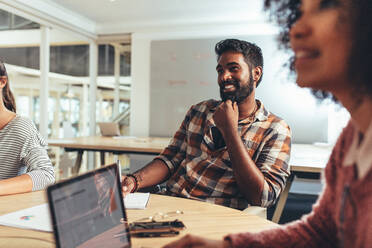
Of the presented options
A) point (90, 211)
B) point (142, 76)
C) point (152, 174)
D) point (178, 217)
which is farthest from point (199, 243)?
point (142, 76)

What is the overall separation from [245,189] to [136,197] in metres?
0.45

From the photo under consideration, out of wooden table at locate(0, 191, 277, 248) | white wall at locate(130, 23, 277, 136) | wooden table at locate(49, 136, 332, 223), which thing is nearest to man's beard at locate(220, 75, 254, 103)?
wooden table at locate(0, 191, 277, 248)

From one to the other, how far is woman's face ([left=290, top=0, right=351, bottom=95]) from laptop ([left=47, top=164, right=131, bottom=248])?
0.45 meters

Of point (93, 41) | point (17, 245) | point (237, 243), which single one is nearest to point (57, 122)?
point (93, 41)

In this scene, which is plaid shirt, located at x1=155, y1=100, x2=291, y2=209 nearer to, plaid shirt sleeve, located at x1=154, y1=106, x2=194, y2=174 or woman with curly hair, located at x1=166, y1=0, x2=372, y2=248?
plaid shirt sleeve, located at x1=154, y1=106, x2=194, y2=174

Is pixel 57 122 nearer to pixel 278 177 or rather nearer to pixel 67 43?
pixel 67 43

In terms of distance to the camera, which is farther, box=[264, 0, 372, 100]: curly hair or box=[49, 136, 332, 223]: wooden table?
box=[49, 136, 332, 223]: wooden table

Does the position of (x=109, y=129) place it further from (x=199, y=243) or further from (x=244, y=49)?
(x=199, y=243)

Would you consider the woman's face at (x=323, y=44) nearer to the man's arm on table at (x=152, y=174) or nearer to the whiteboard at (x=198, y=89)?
the man's arm on table at (x=152, y=174)

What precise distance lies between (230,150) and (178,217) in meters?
0.47

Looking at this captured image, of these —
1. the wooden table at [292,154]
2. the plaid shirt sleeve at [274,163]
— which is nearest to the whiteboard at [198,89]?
the wooden table at [292,154]

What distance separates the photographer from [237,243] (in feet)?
2.03

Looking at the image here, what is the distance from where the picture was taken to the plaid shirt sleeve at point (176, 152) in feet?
5.51

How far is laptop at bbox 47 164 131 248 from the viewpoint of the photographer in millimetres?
570
